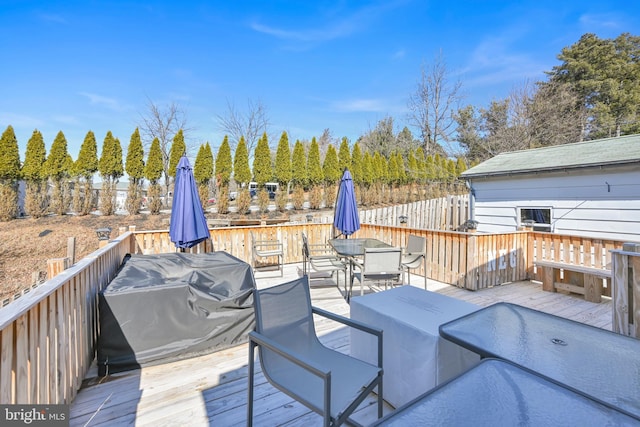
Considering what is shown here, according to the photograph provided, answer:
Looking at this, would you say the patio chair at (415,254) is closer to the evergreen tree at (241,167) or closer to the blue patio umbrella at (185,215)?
the blue patio umbrella at (185,215)

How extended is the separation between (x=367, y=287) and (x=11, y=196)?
1312 centimetres

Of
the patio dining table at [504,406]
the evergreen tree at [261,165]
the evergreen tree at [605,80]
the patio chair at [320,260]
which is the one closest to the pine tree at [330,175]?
the evergreen tree at [261,165]

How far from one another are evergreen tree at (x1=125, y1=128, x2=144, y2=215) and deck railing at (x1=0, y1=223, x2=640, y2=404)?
6705 mm

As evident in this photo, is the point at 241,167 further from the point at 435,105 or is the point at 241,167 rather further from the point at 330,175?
the point at 435,105

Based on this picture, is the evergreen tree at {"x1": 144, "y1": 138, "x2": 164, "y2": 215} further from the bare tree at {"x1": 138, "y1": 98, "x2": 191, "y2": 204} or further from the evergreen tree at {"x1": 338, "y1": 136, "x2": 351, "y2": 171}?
the bare tree at {"x1": 138, "y1": 98, "x2": 191, "y2": 204}

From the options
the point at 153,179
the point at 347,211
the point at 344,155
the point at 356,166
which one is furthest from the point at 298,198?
the point at 347,211

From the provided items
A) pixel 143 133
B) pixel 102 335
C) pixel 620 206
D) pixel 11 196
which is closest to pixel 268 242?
pixel 102 335

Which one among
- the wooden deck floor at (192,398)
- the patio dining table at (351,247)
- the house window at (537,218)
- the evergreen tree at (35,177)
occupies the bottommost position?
the wooden deck floor at (192,398)

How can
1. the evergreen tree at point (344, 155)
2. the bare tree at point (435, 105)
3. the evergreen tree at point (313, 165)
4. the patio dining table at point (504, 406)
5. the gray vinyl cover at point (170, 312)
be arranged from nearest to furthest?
the patio dining table at point (504, 406)
the gray vinyl cover at point (170, 312)
the evergreen tree at point (313, 165)
the evergreen tree at point (344, 155)
the bare tree at point (435, 105)

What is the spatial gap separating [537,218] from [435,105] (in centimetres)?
1396

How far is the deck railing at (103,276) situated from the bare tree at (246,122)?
17.0 meters

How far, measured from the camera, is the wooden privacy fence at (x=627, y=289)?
271 cm

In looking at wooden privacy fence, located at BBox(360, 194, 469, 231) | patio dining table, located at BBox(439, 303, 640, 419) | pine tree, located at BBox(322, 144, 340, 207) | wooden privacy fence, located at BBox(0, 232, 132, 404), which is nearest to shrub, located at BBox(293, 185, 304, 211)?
pine tree, located at BBox(322, 144, 340, 207)

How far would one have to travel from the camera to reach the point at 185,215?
4.84 metres
